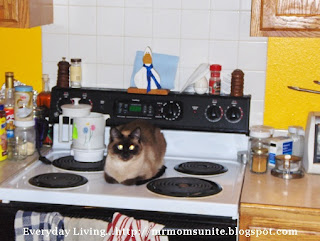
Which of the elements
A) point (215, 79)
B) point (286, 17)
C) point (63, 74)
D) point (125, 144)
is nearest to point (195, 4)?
point (215, 79)

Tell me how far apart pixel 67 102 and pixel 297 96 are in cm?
110

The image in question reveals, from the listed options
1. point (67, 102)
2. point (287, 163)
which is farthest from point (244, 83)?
point (67, 102)

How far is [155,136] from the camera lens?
9.15 ft

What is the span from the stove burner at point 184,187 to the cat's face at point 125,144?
0.15 metres

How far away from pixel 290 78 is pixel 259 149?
1.37ft

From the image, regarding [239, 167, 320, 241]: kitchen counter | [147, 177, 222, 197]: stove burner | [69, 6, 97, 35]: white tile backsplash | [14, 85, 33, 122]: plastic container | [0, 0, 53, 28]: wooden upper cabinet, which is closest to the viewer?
[239, 167, 320, 241]: kitchen counter

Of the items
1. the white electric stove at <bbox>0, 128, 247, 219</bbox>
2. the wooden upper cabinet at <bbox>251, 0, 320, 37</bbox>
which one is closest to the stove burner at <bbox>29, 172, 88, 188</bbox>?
the white electric stove at <bbox>0, 128, 247, 219</bbox>

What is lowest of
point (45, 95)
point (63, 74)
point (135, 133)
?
point (135, 133)

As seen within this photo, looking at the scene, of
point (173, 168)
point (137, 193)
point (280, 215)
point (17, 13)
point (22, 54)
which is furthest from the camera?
point (22, 54)

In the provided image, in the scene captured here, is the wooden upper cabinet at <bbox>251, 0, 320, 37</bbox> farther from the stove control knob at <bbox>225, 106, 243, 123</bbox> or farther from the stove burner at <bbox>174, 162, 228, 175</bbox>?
the stove burner at <bbox>174, 162, 228, 175</bbox>

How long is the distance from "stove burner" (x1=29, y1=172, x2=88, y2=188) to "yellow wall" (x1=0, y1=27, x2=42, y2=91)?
0.68 meters

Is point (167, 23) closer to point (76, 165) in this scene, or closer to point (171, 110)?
point (171, 110)

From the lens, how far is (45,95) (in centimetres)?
310

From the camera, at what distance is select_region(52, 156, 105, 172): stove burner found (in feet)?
9.09
